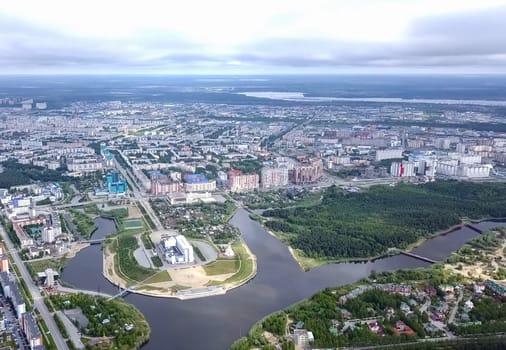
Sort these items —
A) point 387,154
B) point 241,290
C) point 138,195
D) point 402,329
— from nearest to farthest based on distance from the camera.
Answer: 1. point 402,329
2. point 241,290
3. point 138,195
4. point 387,154

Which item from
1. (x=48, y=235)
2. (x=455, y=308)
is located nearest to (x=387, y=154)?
(x=455, y=308)

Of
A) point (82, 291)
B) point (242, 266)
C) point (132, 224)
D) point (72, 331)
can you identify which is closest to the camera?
point (72, 331)

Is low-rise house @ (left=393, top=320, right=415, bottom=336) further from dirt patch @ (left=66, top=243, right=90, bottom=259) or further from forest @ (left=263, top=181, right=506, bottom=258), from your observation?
dirt patch @ (left=66, top=243, right=90, bottom=259)

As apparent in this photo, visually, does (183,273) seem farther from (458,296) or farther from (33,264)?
Answer: (458,296)

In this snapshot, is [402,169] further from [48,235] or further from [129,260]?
[48,235]

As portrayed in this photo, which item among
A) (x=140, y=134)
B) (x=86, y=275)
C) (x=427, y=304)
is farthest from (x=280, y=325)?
(x=140, y=134)

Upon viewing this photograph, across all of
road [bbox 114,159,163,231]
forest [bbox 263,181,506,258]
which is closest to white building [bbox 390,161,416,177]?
forest [bbox 263,181,506,258]

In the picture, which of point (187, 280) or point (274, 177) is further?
point (274, 177)

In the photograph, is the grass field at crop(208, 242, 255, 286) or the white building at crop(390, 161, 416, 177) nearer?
the grass field at crop(208, 242, 255, 286)
